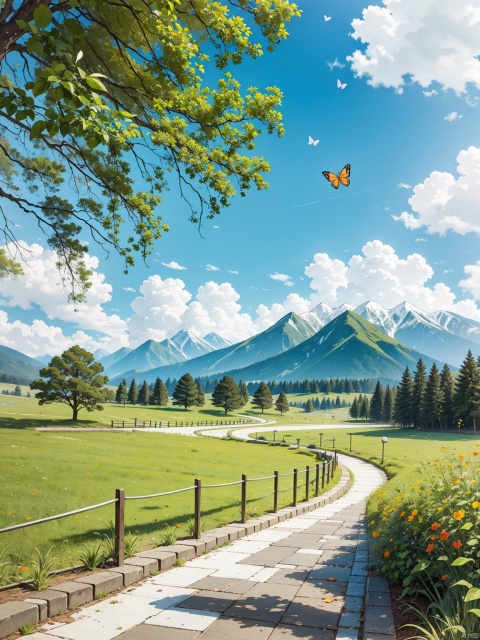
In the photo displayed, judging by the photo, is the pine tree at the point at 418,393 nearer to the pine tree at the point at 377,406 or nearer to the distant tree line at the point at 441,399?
the distant tree line at the point at 441,399

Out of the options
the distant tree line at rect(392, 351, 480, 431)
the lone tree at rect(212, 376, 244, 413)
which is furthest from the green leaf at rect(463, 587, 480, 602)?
the lone tree at rect(212, 376, 244, 413)

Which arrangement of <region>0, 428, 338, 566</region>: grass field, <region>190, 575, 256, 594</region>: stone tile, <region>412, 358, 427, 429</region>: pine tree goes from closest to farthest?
1. <region>190, 575, 256, 594</region>: stone tile
2. <region>0, 428, 338, 566</region>: grass field
3. <region>412, 358, 427, 429</region>: pine tree

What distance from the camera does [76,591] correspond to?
16.4 feet

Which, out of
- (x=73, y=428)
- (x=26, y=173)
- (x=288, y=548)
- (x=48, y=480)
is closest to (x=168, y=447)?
(x=73, y=428)

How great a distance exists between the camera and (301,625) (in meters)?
4.51

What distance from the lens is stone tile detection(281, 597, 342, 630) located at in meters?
4.58

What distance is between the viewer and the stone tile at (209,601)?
497cm

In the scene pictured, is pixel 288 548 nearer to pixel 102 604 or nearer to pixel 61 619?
pixel 102 604

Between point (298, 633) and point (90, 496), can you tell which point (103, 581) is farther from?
point (90, 496)

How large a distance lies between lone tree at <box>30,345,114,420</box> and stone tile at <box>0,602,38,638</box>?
154 feet

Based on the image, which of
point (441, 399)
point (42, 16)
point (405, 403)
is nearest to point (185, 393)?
point (405, 403)

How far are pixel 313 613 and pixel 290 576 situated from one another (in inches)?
57.0

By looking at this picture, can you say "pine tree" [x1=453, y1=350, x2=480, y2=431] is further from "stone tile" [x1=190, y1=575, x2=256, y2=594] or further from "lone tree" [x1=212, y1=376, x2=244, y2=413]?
"stone tile" [x1=190, y1=575, x2=256, y2=594]

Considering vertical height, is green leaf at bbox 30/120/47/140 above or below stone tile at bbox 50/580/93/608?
above
